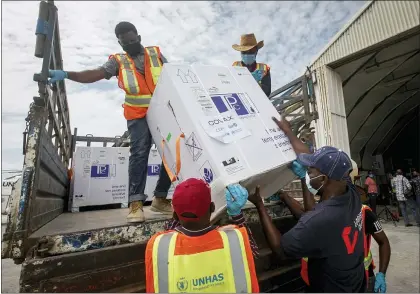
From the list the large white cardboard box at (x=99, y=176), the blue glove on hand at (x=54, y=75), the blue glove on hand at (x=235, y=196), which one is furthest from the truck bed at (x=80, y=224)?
the large white cardboard box at (x=99, y=176)

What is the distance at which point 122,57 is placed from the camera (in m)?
2.23

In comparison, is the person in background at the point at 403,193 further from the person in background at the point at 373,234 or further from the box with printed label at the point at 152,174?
the box with printed label at the point at 152,174

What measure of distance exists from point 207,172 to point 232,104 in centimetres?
53

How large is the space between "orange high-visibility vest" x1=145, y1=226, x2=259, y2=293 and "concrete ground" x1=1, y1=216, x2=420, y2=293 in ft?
12.0

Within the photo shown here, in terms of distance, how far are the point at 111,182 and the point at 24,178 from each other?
3.23m

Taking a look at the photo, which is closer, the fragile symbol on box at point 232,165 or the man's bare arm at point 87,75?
the fragile symbol on box at point 232,165

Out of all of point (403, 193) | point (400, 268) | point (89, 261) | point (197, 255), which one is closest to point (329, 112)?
point (400, 268)

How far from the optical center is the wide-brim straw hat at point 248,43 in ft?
8.95

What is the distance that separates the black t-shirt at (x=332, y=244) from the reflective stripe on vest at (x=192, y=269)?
502 mm

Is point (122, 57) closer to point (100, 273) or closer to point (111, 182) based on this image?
point (100, 273)

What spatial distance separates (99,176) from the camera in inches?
175

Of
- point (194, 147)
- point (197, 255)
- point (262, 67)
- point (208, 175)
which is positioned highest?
point (262, 67)

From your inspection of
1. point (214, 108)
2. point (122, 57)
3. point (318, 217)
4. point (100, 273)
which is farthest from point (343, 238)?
point (122, 57)

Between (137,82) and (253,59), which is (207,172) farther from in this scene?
(253,59)
